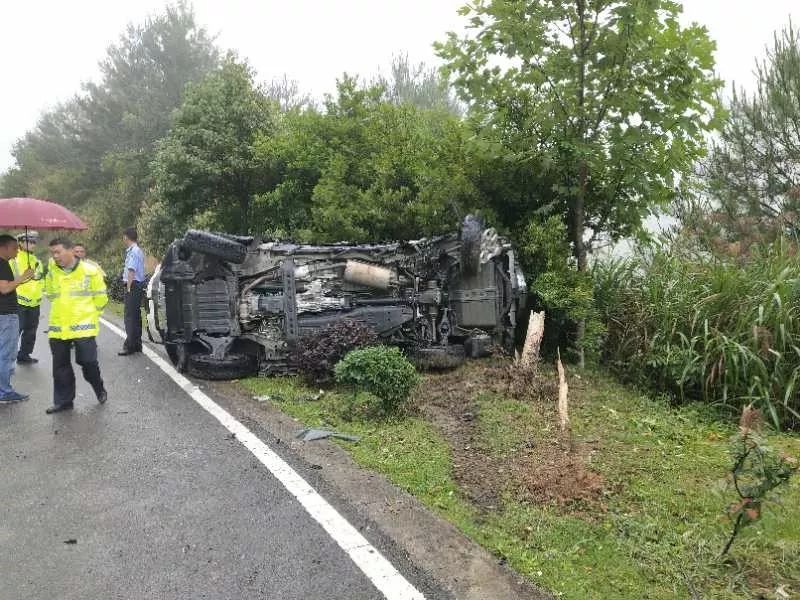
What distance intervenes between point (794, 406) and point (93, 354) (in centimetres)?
667

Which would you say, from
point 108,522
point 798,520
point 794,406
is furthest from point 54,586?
point 794,406

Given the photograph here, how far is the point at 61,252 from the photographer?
597 centimetres

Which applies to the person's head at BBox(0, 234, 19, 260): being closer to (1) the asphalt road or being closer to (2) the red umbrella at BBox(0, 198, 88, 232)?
(2) the red umbrella at BBox(0, 198, 88, 232)

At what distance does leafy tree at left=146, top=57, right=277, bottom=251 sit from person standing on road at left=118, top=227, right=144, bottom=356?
4341 mm

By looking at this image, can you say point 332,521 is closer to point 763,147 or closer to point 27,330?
point 27,330

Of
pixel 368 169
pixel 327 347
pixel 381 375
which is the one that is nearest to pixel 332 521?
pixel 381 375

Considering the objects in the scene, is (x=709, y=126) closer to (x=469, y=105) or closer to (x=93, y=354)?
(x=469, y=105)

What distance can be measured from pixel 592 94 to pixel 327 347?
403cm

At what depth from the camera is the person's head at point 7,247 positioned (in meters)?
6.28

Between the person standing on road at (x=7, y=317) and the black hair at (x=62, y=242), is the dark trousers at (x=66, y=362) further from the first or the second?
Result: the black hair at (x=62, y=242)

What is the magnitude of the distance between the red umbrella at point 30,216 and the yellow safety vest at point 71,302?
410mm

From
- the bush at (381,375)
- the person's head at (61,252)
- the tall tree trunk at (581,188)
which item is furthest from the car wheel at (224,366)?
the tall tree trunk at (581,188)

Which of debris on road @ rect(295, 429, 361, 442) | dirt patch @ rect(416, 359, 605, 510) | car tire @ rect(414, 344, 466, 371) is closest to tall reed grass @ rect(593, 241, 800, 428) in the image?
dirt patch @ rect(416, 359, 605, 510)

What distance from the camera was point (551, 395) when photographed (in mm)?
6074
